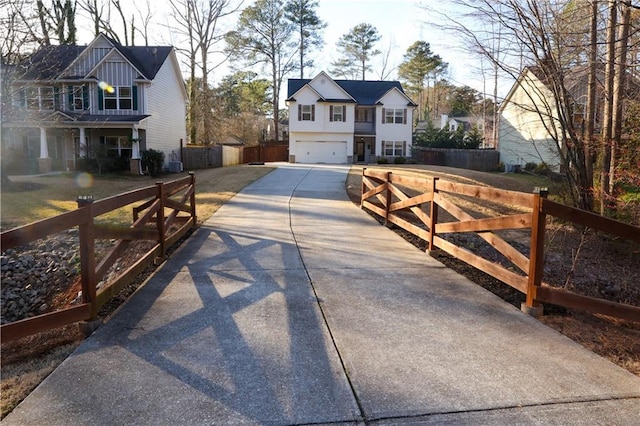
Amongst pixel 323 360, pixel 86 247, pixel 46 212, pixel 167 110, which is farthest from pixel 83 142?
pixel 323 360

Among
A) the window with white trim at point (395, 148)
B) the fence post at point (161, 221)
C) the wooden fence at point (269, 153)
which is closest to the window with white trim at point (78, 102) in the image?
the wooden fence at point (269, 153)

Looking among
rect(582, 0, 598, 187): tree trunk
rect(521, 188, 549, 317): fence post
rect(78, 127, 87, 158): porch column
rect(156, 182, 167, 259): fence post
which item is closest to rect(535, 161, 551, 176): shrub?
rect(582, 0, 598, 187): tree trunk

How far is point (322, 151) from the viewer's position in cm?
3862

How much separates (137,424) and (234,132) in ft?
153

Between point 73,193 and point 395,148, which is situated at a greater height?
point 395,148

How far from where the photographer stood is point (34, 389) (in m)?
3.26

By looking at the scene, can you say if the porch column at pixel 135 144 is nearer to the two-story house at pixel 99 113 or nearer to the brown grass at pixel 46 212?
the two-story house at pixel 99 113

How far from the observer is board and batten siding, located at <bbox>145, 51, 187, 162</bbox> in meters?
28.4

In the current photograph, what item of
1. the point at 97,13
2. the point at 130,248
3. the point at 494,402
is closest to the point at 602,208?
the point at 494,402

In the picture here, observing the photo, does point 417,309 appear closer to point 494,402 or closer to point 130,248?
point 494,402

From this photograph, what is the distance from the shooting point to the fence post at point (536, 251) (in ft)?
15.5

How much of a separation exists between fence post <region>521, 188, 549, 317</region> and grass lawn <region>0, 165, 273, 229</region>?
711 centimetres

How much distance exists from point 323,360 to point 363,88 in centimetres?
3852

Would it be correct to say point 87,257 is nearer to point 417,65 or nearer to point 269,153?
point 269,153
